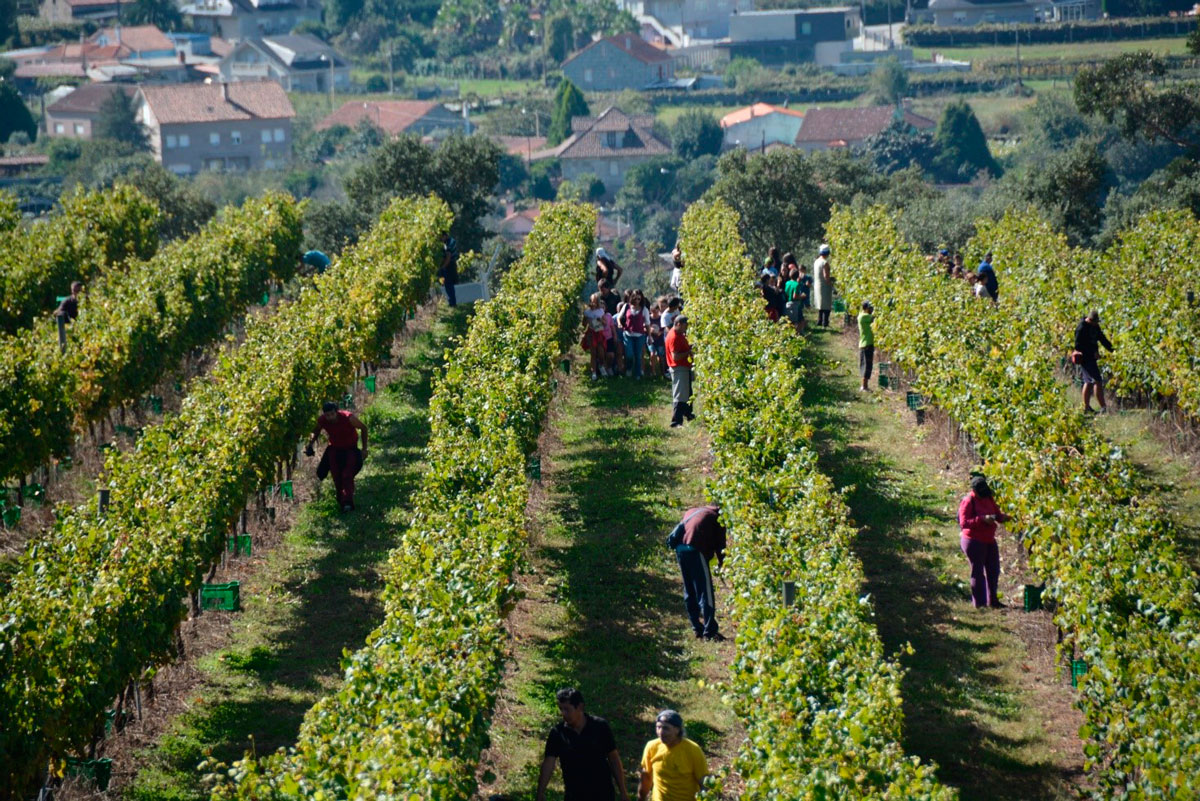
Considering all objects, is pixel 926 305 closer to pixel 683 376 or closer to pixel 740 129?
pixel 683 376

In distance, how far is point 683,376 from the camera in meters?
19.5

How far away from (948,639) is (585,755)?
4.82 meters

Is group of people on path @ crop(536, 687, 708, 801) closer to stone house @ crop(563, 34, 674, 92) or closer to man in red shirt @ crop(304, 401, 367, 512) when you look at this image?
man in red shirt @ crop(304, 401, 367, 512)

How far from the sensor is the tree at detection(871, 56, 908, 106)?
11369cm

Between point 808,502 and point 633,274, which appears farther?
point 633,274

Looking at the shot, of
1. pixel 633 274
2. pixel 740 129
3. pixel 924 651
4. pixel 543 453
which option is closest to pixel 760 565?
pixel 924 651

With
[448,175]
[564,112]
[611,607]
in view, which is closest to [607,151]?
[564,112]

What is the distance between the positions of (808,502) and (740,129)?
3728 inches

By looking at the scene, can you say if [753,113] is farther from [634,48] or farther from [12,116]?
[12,116]

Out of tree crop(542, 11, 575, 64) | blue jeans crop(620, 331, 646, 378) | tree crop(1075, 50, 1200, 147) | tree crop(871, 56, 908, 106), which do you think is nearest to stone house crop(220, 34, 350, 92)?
tree crop(542, 11, 575, 64)

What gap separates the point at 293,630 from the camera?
14.3 m

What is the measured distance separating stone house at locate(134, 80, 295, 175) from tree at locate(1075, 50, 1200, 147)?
7119 cm

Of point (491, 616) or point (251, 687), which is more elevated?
point (491, 616)

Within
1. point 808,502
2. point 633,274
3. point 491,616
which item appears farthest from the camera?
point 633,274
